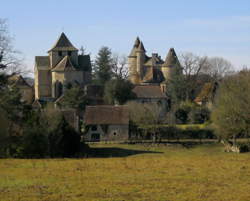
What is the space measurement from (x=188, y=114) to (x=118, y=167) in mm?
43075

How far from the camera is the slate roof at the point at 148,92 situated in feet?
238

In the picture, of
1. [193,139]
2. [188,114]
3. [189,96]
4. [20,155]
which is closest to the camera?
[20,155]

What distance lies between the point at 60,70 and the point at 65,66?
0.92m

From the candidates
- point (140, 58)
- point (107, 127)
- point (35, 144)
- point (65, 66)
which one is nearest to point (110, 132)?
point (107, 127)

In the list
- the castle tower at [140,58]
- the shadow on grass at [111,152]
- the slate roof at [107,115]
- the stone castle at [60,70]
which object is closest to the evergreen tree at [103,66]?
the stone castle at [60,70]

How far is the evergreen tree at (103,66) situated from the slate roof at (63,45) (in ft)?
27.6

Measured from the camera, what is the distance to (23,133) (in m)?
36.4

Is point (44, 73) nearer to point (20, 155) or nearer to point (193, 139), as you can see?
point (193, 139)

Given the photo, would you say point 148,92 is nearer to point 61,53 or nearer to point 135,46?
point 61,53

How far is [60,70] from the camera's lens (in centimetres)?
7081

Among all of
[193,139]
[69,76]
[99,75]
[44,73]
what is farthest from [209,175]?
[99,75]

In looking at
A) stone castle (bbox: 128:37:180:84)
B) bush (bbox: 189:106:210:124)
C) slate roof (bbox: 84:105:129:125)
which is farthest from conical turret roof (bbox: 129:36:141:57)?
slate roof (bbox: 84:105:129:125)

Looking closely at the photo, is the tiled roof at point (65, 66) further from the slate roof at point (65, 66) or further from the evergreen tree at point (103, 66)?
the evergreen tree at point (103, 66)

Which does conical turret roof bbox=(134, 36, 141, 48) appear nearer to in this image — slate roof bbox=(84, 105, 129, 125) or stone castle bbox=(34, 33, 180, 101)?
stone castle bbox=(34, 33, 180, 101)
